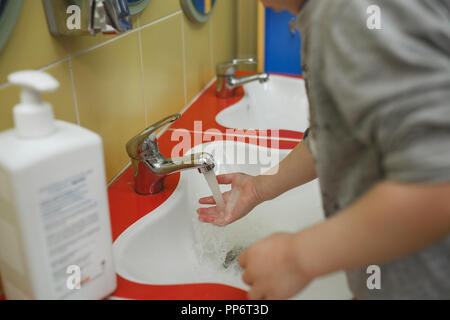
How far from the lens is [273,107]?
1.24 metres

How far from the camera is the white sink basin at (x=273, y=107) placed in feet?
3.72

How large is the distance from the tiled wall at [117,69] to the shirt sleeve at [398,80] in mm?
362

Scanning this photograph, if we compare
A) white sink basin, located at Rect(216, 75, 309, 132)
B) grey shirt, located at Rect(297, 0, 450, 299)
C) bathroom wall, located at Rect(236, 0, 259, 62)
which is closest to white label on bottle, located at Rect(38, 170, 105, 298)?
grey shirt, located at Rect(297, 0, 450, 299)

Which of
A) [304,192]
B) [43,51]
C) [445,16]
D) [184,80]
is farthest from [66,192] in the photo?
[184,80]

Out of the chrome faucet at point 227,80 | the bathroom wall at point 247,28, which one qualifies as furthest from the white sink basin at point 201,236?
the bathroom wall at point 247,28

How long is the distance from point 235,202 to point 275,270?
0.88 ft

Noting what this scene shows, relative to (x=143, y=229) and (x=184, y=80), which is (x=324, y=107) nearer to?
(x=143, y=229)

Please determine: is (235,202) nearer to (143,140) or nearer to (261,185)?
(261,185)

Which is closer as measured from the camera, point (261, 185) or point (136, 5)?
point (261, 185)

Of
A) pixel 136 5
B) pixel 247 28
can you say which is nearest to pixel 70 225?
pixel 136 5

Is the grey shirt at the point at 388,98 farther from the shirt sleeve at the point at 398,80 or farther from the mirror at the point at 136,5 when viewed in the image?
the mirror at the point at 136,5

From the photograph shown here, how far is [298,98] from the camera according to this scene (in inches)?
48.3
